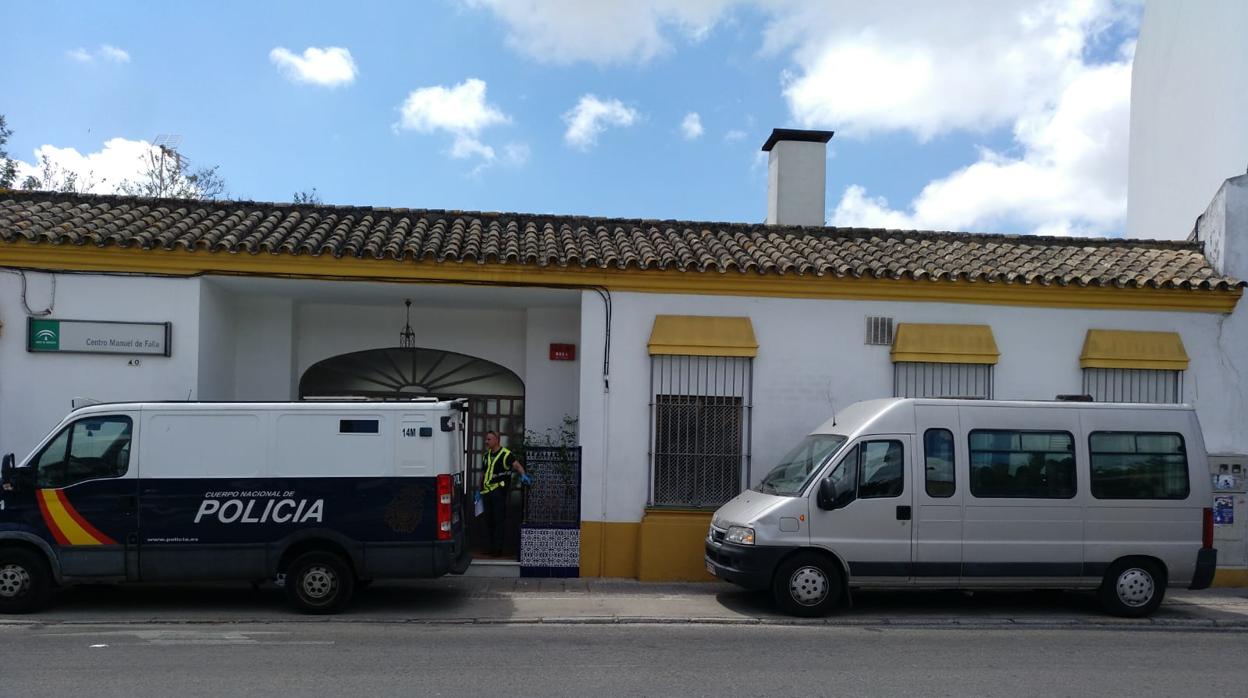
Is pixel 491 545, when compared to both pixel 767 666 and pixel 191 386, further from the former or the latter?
pixel 767 666

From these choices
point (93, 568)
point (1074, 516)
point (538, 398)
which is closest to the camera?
point (93, 568)

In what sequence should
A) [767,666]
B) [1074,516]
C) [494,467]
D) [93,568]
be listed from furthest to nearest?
[494,467]
[1074,516]
[93,568]
[767,666]

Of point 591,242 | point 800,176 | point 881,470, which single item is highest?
point 800,176

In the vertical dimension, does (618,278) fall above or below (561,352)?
above

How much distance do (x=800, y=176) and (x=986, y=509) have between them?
24.1ft

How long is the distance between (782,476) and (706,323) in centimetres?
233

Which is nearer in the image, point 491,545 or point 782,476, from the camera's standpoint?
point 782,476

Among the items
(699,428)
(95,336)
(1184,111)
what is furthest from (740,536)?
(1184,111)

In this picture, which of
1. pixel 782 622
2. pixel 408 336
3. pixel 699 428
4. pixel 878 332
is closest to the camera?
pixel 782 622

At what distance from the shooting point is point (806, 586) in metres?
10.1

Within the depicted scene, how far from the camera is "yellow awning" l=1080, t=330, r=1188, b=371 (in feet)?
41.5

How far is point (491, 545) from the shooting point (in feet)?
42.0

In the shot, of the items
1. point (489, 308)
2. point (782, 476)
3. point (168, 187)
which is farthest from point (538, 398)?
point (168, 187)

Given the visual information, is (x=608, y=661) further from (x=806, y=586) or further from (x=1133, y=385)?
(x=1133, y=385)
